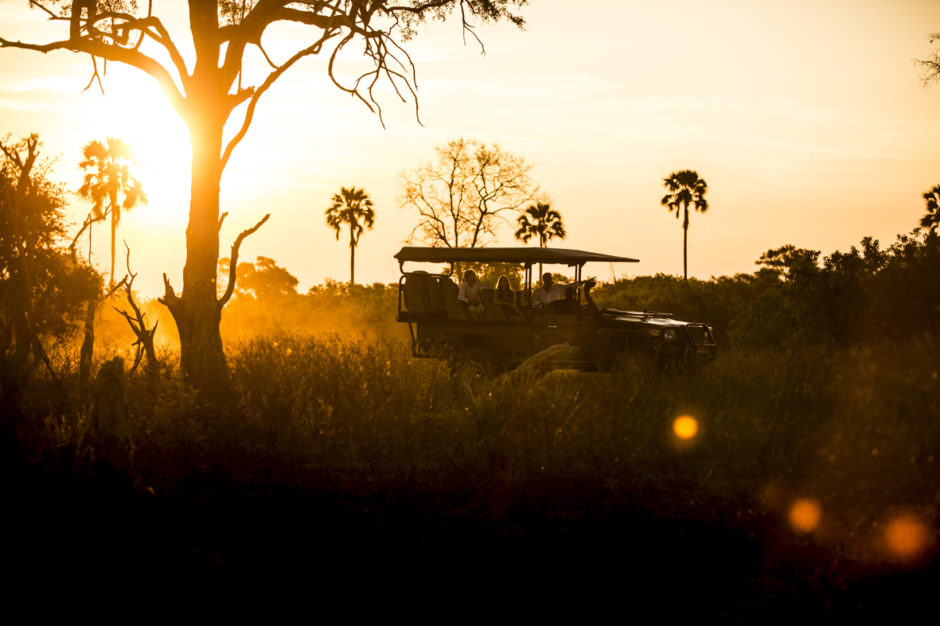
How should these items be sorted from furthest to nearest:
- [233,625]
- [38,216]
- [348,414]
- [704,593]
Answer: [38,216]
[348,414]
[704,593]
[233,625]

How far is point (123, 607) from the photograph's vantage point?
18.9ft

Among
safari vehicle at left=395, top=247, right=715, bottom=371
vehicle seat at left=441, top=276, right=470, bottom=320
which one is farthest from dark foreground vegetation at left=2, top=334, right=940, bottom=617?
vehicle seat at left=441, top=276, right=470, bottom=320

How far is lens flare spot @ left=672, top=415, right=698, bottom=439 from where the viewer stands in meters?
11.0

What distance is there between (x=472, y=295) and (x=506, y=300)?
0.62 metres

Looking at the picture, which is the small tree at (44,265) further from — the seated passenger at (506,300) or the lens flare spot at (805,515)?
the lens flare spot at (805,515)

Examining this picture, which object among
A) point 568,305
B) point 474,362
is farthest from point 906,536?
point 474,362

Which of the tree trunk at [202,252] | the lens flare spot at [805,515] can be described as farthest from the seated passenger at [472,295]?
the lens flare spot at [805,515]

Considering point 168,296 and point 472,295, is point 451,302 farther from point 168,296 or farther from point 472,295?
point 168,296

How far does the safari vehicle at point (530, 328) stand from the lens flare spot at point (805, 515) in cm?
653

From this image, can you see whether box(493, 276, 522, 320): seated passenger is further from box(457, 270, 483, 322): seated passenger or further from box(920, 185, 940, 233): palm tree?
box(920, 185, 940, 233): palm tree

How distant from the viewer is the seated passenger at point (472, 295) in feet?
50.1

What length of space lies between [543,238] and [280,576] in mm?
38313

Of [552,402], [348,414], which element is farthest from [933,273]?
[348,414]

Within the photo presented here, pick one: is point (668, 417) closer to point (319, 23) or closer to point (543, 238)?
point (319, 23)
